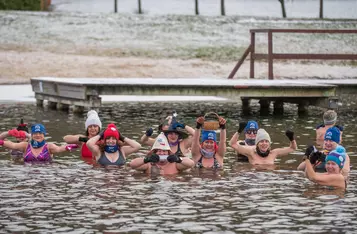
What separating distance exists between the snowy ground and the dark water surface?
21.1 m

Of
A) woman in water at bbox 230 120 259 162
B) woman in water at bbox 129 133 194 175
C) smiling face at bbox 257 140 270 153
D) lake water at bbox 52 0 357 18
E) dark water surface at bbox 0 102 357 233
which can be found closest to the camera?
dark water surface at bbox 0 102 357 233

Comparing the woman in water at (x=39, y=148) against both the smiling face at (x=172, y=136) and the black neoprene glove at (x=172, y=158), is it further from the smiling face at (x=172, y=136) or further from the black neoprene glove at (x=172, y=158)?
the black neoprene glove at (x=172, y=158)

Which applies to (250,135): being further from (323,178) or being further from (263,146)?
(323,178)

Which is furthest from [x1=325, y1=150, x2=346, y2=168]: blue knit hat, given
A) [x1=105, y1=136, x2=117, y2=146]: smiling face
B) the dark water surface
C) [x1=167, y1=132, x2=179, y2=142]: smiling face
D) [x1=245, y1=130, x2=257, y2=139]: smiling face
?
[x1=105, y1=136, x2=117, y2=146]: smiling face

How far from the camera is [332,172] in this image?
16.6 metres

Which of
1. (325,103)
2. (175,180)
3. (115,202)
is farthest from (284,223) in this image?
(325,103)

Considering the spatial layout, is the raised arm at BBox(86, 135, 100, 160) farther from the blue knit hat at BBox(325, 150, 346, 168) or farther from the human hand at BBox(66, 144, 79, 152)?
the blue knit hat at BBox(325, 150, 346, 168)

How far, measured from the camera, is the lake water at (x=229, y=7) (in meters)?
55.0

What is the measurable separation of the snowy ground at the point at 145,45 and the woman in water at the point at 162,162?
75.0 feet

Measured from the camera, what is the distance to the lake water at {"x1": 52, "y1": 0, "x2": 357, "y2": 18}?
5497 centimetres

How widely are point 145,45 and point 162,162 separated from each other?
29959mm

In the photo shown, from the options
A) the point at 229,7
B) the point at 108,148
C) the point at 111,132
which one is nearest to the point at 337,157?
the point at 111,132

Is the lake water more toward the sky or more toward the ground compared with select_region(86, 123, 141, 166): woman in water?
more toward the sky

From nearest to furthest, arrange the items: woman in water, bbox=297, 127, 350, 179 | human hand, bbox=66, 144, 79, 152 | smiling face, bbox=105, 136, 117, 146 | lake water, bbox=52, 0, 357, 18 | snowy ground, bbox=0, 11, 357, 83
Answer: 1. woman in water, bbox=297, 127, 350, 179
2. smiling face, bbox=105, 136, 117, 146
3. human hand, bbox=66, 144, 79, 152
4. snowy ground, bbox=0, 11, 357, 83
5. lake water, bbox=52, 0, 357, 18
